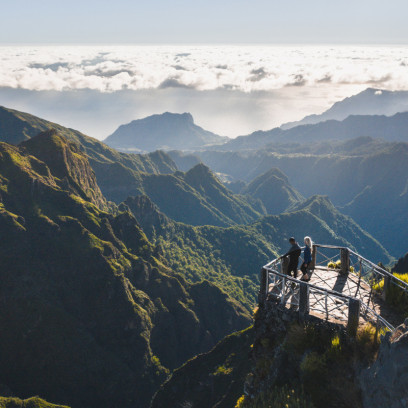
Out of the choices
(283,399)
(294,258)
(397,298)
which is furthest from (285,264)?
(283,399)

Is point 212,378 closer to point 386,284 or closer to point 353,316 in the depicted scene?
point 386,284

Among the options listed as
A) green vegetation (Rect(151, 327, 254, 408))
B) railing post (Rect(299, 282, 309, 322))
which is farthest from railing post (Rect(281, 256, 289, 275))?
green vegetation (Rect(151, 327, 254, 408))

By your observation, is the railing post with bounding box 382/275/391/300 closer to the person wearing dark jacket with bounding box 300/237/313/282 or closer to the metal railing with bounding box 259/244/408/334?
the metal railing with bounding box 259/244/408/334

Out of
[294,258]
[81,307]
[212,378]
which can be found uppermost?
[294,258]

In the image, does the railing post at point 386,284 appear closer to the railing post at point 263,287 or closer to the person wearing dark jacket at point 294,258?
the person wearing dark jacket at point 294,258

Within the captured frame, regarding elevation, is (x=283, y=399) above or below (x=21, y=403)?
above

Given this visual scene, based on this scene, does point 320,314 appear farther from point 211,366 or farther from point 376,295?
point 211,366

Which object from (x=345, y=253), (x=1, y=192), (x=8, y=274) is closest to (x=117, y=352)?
(x=8, y=274)
